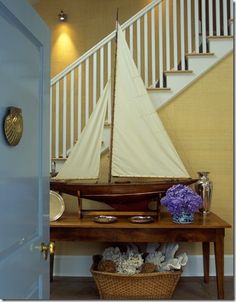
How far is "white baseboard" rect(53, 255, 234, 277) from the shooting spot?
11.4 feet

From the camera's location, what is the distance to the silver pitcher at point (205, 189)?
322 cm

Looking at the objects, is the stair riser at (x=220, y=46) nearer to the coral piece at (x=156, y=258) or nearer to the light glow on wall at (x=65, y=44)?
the coral piece at (x=156, y=258)

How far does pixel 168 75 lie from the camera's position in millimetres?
3596

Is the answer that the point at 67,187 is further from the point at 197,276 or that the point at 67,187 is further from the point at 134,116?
the point at 197,276

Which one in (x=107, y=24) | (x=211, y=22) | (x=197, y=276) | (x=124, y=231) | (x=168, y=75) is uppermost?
(x=107, y=24)

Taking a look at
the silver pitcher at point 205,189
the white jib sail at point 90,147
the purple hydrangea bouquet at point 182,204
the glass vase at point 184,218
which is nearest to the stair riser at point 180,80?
the white jib sail at point 90,147

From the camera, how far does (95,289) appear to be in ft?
10.3

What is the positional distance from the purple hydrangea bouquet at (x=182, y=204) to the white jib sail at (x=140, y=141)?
364 millimetres

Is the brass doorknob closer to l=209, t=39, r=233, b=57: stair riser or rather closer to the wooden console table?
the wooden console table

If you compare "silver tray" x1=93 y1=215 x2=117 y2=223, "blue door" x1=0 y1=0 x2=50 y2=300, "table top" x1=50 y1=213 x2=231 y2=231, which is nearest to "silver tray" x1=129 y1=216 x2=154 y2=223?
"table top" x1=50 y1=213 x2=231 y2=231

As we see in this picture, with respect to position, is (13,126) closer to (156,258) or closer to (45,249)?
(45,249)

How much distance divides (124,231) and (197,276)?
114 cm

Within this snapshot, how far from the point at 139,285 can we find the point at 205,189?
104 centimetres

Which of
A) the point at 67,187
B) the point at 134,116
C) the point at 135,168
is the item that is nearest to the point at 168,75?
the point at 134,116
